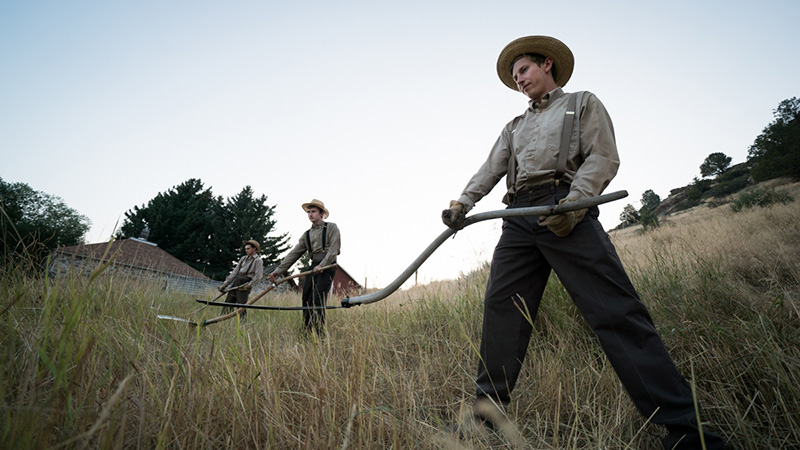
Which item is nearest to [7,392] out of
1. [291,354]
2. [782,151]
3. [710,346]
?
[291,354]

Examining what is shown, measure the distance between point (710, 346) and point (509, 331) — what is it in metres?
1.26

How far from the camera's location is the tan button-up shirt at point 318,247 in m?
5.23

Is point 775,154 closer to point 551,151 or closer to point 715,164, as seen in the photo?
point 715,164

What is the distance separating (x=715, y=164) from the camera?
4331 cm

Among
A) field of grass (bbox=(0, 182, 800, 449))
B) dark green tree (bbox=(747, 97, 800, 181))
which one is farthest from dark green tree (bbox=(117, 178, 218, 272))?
dark green tree (bbox=(747, 97, 800, 181))

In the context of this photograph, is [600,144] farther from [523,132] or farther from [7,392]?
[7,392]

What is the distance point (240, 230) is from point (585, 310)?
3506cm

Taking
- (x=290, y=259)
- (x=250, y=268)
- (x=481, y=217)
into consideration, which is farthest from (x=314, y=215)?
(x=481, y=217)

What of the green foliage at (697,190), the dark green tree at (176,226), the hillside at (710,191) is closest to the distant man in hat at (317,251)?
the hillside at (710,191)

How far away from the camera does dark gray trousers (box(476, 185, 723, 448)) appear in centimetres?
138

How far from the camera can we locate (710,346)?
198 cm

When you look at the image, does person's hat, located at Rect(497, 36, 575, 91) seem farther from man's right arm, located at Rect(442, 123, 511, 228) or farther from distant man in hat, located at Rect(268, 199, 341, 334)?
distant man in hat, located at Rect(268, 199, 341, 334)

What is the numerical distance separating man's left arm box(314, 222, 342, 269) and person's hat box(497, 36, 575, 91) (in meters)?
3.63

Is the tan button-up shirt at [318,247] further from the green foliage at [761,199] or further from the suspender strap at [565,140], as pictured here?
the green foliage at [761,199]
